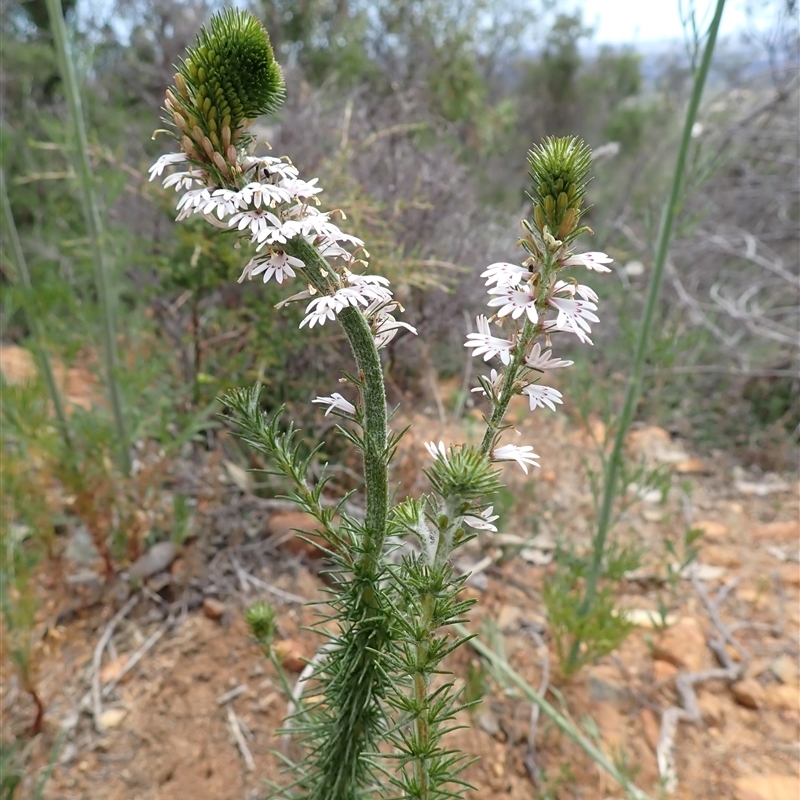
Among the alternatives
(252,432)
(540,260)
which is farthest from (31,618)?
(540,260)

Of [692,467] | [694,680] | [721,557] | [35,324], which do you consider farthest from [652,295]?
[35,324]

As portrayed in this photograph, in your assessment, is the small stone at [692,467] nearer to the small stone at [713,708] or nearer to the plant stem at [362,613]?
the small stone at [713,708]

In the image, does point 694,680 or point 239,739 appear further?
point 694,680

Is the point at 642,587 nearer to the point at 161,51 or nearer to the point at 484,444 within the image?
the point at 484,444

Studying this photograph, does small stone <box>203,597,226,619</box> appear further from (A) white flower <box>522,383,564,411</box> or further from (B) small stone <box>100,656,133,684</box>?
(A) white flower <box>522,383,564,411</box>

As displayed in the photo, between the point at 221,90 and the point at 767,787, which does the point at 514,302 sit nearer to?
the point at 221,90

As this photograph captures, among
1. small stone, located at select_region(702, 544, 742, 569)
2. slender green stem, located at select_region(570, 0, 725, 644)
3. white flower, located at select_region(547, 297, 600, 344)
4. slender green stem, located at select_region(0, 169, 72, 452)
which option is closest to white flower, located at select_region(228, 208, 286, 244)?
white flower, located at select_region(547, 297, 600, 344)
